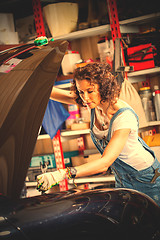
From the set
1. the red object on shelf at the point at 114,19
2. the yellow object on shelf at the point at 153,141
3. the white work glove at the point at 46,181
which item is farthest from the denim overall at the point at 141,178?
the red object on shelf at the point at 114,19

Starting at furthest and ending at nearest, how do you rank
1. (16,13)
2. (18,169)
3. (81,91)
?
(16,13)
(81,91)
(18,169)

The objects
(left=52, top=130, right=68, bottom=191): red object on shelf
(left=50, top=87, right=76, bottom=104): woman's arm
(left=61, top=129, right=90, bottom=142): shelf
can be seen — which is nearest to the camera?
(left=50, top=87, right=76, bottom=104): woman's arm

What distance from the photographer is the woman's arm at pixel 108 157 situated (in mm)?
1261

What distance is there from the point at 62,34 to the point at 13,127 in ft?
8.34

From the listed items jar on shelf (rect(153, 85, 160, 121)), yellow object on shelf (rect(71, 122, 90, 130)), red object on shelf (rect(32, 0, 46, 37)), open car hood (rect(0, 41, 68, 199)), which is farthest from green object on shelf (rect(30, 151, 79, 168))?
open car hood (rect(0, 41, 68, 199))

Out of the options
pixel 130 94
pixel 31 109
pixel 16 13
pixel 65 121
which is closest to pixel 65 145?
pixel 65 121

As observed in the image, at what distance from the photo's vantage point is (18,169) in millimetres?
658

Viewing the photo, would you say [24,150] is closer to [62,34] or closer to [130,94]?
[130,94]

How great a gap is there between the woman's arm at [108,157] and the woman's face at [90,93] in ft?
0.68

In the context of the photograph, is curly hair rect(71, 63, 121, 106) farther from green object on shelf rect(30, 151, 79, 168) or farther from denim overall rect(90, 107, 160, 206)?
green object on shelf rect(30, 151, 79, 168)

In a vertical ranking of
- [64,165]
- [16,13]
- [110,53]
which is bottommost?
[64,165]

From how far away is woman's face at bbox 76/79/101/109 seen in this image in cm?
152

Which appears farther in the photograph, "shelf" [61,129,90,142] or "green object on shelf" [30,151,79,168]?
"green object on shelf" [30,151,79,168]

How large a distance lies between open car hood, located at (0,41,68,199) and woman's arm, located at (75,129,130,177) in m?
0.55
